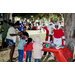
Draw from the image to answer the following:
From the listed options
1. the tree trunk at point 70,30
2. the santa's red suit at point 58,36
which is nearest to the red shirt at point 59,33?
the santa's red suit at point 58,36

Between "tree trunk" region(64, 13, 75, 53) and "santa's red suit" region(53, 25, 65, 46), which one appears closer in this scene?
"tree trunk" region(64, 13, 75, 53)

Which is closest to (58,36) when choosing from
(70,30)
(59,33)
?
(59,33)

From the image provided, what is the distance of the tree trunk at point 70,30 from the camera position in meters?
4.21

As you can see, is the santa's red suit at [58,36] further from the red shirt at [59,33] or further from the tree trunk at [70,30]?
the tree trunk at [70,30]

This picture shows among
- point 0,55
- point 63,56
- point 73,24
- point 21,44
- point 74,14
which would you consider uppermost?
point 74,14

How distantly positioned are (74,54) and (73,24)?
113cm

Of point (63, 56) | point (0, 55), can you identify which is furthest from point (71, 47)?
point (0, 55)

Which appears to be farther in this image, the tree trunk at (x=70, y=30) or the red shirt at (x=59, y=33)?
the red shirt at (x=59, y=33)

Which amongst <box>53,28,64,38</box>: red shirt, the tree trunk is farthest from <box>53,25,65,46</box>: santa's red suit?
the tree trunk

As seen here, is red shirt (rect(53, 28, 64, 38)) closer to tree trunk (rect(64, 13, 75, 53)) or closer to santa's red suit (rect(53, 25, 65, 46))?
santa's red suit (rect(53, 25, 65, 46))

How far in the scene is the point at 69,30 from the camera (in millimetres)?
4410

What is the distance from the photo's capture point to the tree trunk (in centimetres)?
421

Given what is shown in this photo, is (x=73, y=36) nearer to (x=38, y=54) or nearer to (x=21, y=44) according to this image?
(x=38, y=54)

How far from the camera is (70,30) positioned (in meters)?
4.35
